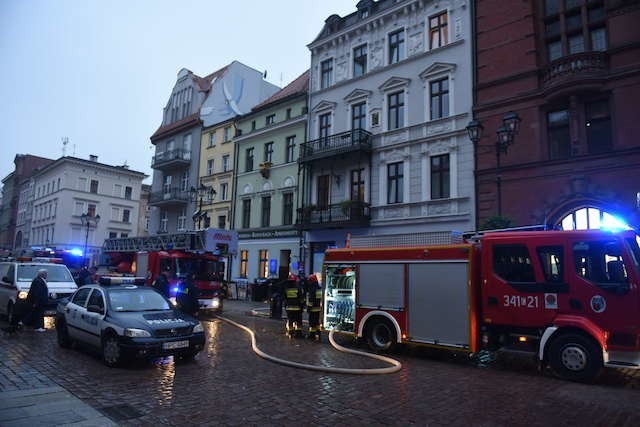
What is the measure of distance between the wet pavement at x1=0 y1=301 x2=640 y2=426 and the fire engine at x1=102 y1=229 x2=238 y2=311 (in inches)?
304

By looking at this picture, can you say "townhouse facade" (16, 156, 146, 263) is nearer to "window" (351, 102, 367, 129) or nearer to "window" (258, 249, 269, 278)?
"window" (258, 249, 269, 278)

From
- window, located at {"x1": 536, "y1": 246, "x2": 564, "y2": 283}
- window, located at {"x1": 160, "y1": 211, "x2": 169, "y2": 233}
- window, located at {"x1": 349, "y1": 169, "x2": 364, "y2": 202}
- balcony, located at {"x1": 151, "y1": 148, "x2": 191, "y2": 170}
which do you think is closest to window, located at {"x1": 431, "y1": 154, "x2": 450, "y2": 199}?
window, located at {"x1": 349, "y1": 169, "x2": 364, "y2": 202}

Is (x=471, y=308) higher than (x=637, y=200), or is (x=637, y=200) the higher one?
(x=637, y=200)

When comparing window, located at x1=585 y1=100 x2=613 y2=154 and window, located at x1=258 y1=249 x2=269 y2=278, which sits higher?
window, located at x1=585 y1=100 x2=613 y2=154

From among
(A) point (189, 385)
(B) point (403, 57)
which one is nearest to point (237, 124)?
(B) point (403, 57)

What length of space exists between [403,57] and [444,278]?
16.7 m

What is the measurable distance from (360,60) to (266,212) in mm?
11719

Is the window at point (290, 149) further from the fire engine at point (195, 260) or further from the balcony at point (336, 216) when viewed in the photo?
the fire engine at point (195, 260)

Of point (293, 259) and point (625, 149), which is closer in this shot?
point (625, 149)

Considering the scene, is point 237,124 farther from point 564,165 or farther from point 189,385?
point 189,385

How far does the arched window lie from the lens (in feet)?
50.7

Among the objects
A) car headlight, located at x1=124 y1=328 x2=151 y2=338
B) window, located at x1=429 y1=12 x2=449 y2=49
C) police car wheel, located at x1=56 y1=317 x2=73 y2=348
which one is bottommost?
police car wheel, located at x1=56 y1=317 x2=73 y2=348

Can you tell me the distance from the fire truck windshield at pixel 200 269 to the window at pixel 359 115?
456 inches

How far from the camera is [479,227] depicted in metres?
18.4
